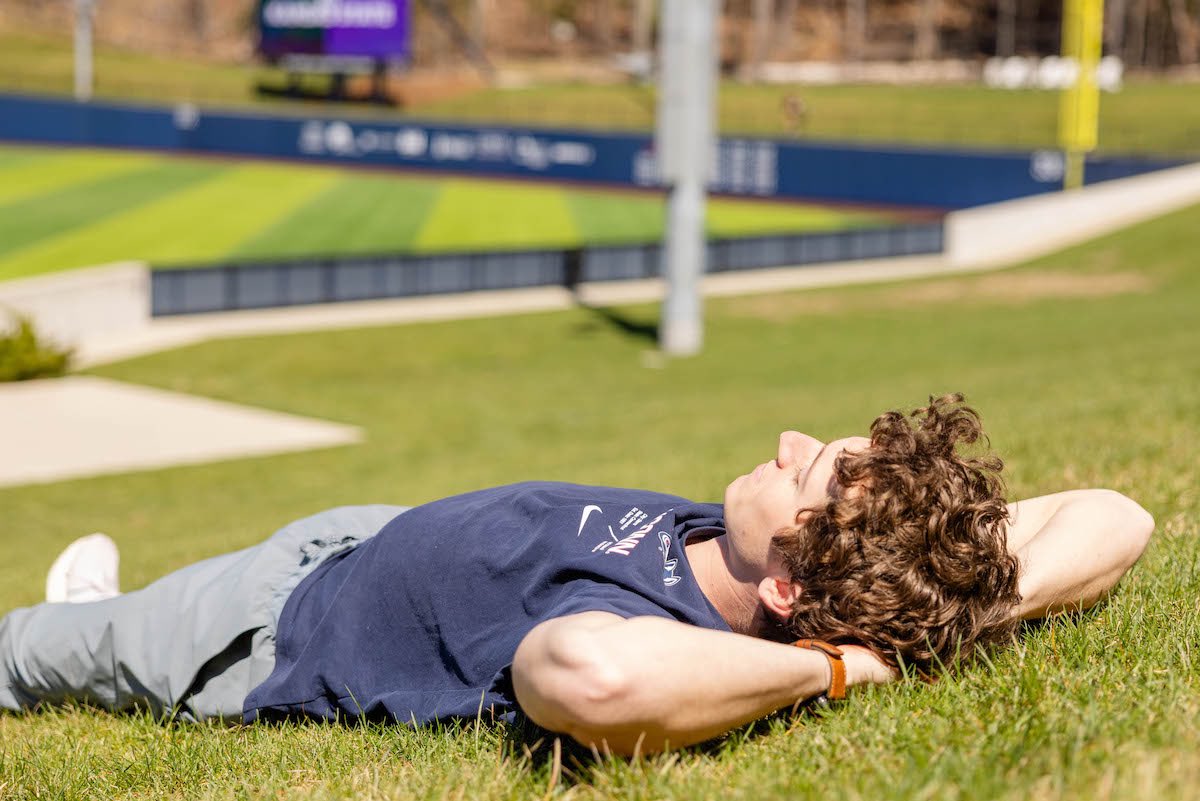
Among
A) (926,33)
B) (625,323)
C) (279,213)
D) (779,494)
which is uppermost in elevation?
(926,33)

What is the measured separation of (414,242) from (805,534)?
28811 mm

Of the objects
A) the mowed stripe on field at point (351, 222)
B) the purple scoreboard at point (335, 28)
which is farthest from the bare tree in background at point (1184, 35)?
the mowed stripe on field at point (351, 222)

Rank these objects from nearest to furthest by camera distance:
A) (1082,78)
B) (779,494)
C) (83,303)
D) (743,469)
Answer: (779,494) → (743,469) → (83,303) → (1082,78)

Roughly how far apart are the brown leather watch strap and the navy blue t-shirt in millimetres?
263

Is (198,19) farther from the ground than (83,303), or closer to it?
farther from the ground

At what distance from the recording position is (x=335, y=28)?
58062mm

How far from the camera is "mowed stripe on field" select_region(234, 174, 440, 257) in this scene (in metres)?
29.9

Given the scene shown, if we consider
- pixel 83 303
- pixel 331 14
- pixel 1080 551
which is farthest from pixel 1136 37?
pixel 1080 551

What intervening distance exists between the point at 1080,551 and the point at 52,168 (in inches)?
1586

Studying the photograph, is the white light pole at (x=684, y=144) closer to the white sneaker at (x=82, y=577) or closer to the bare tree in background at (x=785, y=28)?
the white sneaker at (x=82, y=577)

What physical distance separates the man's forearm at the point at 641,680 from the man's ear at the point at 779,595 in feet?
0.96

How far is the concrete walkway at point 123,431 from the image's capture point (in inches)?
583

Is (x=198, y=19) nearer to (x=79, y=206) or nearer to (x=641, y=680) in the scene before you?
(x=79, y=206)

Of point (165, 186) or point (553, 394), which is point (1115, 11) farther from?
point (553, 394)
